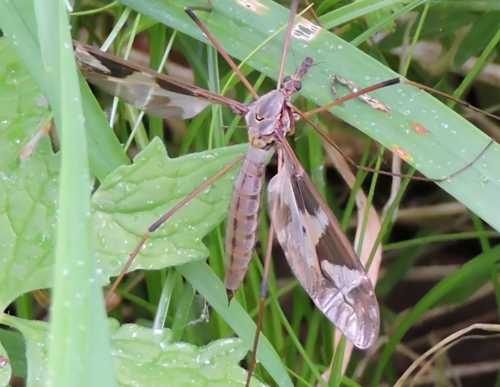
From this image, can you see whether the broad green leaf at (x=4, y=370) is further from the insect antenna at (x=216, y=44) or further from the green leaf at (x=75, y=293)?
the insect antenna at (x=216, y=44)

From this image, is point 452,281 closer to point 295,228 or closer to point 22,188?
point 295,228

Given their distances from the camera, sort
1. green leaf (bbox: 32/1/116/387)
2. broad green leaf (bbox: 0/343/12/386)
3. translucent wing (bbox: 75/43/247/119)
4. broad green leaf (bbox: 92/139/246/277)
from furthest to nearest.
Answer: translucent wing (bbox: 75/43/247/119) < broad green leaf (bbox: 92/139/246/277) < broad green leaf (bbox: 0/343/12/386) < green leaf (bbox: 32/1/116/387)

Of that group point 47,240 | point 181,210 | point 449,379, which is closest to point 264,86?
point 181,210

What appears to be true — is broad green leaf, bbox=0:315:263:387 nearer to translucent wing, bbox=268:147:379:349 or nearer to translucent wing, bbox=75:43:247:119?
translucent wing, bbox=268:147:379:349

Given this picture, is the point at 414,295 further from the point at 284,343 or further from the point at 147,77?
the point at 147,77

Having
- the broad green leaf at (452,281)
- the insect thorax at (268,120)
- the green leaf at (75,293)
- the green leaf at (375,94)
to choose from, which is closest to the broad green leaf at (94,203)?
the insect thorax at (268,120)

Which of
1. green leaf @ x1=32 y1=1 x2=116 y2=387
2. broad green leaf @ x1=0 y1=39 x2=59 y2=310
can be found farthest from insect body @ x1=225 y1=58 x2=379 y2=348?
green leaf @ x1=32 y1=1 x2=116 y2=387

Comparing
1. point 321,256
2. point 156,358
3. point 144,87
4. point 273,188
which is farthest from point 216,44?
point 156,358
